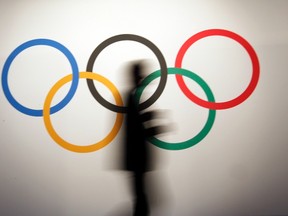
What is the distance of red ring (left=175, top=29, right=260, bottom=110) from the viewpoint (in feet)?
3.57

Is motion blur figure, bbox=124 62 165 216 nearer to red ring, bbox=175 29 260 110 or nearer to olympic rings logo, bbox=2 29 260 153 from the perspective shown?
olympic rings logo, bbox=2 29 260 153

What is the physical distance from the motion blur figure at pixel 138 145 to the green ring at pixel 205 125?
36mm

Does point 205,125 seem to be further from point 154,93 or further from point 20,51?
point 20,51

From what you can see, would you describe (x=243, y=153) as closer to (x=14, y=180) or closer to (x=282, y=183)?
(x=282, y=183)

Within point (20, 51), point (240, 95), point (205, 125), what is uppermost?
point (20, 51)

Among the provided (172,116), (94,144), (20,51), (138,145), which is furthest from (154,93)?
(20,51)

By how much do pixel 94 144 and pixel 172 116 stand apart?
1.55 feet

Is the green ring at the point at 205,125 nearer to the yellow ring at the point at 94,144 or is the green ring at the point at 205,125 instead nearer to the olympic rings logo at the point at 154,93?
the olympic rings logo at the point at 154,93

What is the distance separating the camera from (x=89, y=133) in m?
1.10

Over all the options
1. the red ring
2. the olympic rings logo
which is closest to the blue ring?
the olympic rings logo

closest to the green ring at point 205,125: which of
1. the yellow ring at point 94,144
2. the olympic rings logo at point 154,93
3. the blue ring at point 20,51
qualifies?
the olympic rings logo at point 154,93

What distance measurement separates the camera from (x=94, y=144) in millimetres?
1098

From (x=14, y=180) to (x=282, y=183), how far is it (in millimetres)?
1550

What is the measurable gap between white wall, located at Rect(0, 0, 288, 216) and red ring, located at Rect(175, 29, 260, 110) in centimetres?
2
